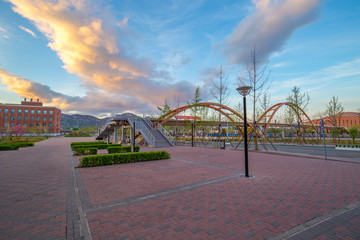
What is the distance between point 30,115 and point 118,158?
320ft

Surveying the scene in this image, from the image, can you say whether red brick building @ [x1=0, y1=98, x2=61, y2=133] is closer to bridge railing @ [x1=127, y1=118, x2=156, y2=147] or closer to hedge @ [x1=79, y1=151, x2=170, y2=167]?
bridge railing @ [x1=127, y1=118, x2=156, y2=147]

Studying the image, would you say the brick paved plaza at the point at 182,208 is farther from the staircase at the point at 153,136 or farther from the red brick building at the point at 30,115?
the red brick building at the point at 30,115

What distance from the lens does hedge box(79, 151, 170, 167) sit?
1035 centimetres

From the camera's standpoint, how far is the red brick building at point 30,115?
77.1 metres

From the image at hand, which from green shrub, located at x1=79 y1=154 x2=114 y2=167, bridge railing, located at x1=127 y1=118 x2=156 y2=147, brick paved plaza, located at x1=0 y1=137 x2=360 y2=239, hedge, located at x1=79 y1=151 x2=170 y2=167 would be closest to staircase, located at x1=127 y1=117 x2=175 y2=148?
bridge railing, located at x1=127 y1=118 x2=156 y2=147

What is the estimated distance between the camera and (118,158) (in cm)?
1139

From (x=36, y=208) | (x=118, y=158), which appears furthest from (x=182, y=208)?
(x=118, y=158)

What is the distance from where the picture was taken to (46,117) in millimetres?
84188

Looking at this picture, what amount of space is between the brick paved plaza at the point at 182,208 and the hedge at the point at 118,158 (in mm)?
2869

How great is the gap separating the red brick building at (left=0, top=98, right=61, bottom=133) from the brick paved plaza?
3470 inches

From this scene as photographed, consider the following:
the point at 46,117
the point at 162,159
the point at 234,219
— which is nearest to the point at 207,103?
the point at 162,159

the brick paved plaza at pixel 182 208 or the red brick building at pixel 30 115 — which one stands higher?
the red brick building at pixel 30 115

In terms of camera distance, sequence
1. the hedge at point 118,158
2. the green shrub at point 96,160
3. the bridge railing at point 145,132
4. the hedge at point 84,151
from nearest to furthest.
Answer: the green shrub at point 96,160, the hedge at point 118,158, the hedge at point 84,151, the bridge railing at point 145,132

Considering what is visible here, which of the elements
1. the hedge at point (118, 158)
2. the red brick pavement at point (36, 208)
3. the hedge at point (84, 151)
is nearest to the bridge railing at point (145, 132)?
the hedge at point (84, 151)
